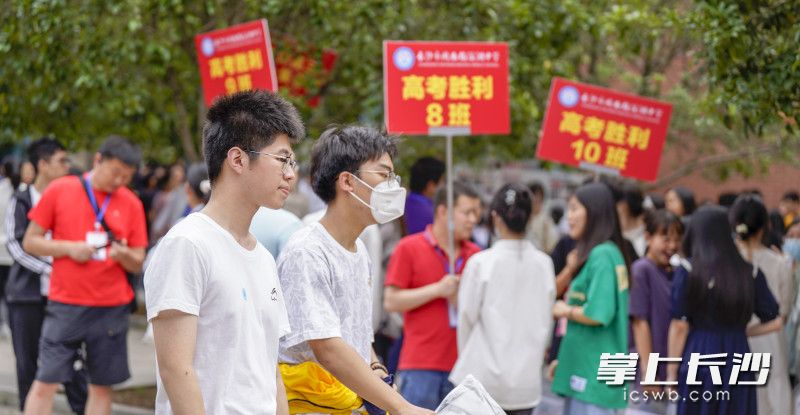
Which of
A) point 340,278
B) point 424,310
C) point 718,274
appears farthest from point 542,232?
point 340,278

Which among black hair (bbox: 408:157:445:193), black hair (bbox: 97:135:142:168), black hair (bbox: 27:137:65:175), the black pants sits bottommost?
the black pants

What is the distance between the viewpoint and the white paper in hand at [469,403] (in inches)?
161

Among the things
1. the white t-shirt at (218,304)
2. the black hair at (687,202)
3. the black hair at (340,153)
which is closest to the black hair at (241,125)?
the white t-shirt at (218,304)

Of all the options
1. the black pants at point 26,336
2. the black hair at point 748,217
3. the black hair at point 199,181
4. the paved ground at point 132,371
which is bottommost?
the paved ground at point 132,371

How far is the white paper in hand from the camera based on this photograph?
409cm

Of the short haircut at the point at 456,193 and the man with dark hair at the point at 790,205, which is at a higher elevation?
the short haircut at the point at 456,193

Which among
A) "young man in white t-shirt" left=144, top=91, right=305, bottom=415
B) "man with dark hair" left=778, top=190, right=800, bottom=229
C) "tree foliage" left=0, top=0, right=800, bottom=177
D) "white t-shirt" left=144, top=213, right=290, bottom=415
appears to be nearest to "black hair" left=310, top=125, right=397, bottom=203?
"young man in white t-shirt" left=144, top=91, right=305, bottom=415

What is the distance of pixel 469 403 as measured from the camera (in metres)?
4.09

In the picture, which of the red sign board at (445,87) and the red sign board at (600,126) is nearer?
the red sign board at (445,87)

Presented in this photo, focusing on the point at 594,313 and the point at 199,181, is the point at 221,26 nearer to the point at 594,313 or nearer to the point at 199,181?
the point at 199,181

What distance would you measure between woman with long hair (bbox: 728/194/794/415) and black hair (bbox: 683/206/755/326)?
2.46ft

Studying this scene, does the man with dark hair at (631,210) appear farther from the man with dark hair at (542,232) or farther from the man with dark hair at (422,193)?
the man with dark hair at (542,232)

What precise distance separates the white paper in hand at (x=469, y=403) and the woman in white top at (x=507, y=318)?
94.6 inches

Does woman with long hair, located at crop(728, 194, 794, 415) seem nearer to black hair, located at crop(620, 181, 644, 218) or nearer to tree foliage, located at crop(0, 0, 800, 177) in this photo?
tree foliage, located at crop(0, 0, 800, 177)
